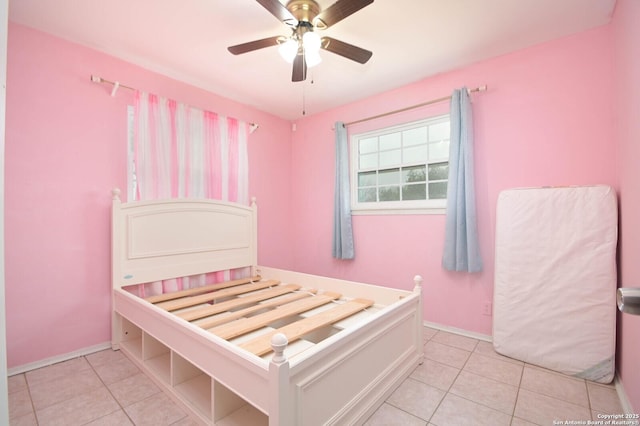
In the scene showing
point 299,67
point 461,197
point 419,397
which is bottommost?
point 419,397

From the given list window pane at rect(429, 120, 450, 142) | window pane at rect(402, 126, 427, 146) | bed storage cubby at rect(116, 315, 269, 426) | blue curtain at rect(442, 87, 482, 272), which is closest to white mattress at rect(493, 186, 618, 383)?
blue curtain at rect(442, 87, 482, 272)

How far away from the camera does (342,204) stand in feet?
11.1

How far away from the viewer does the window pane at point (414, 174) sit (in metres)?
2.99

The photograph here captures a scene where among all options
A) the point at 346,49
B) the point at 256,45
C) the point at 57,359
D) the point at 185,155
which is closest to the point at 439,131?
the point at 346,49

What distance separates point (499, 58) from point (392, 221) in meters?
1.73

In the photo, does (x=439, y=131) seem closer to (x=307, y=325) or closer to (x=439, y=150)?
(x=439, y=150)

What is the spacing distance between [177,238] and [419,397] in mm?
2324

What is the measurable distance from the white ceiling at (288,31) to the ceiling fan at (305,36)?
140 millimetres

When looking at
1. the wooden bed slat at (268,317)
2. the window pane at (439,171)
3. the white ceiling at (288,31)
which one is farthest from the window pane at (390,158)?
the wooden bed slat at (268,317)

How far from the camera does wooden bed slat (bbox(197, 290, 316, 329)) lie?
1.87 m

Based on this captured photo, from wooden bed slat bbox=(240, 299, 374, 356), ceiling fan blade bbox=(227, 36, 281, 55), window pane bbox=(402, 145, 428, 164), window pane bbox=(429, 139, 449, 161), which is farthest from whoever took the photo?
window pane bbox=(402, 145, 428, 164)

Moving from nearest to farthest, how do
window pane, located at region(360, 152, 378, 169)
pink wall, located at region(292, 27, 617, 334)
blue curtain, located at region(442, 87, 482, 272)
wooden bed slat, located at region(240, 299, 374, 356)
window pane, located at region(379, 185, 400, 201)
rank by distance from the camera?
wooden bed slat, located at region(240, 299, 374, 356) < pink wall, located at region(292, 27, 617, 334) < blue curtain, located at region(442, 87, 482, 272) < window pane, located at region(379, 185, 400, 201) < window pane, located at region(360, 152, 378, 169)

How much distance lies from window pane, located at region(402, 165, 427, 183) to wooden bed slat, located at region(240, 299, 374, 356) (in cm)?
141

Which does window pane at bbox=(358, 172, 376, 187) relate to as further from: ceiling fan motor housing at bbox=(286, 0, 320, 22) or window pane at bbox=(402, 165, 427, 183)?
ceiling fan motor housing at bbox=(286, 0, 320, 22)
